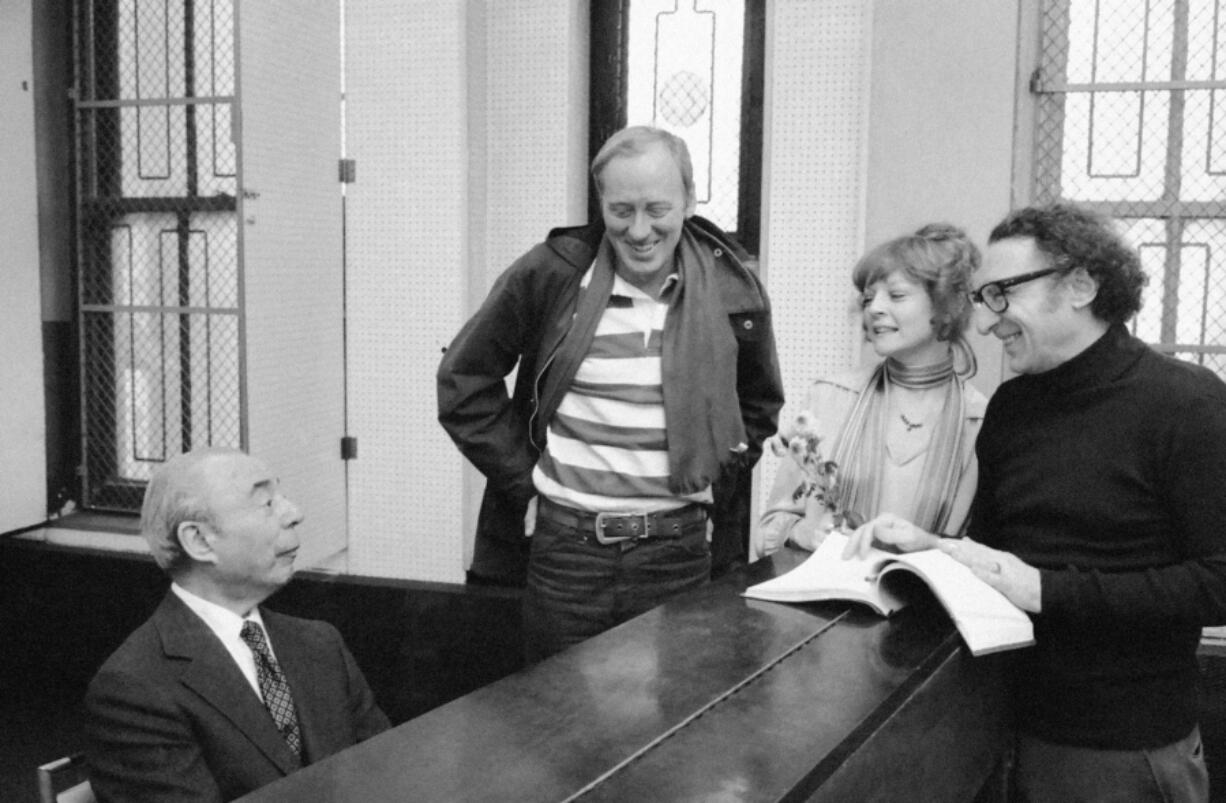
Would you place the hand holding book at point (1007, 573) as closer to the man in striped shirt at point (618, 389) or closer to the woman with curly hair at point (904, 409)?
the woman with curly hair at point (904, 409)

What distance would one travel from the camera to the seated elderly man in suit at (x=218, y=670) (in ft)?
6.23

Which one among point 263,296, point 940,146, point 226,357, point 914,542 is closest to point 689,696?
point 914,542

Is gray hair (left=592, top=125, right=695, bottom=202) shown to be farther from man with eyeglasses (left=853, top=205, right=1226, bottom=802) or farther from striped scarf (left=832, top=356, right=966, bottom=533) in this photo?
man with eyeglasses (left=853, top=205, right=1226, bottom=802)

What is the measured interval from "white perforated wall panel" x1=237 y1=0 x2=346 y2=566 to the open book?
307 centimetres

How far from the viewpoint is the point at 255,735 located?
2004mm

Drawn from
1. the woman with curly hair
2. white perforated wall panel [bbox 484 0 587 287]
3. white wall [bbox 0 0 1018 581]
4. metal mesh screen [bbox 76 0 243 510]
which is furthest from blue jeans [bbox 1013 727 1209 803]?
metal mesh screen [bbox 76 0 243 510]

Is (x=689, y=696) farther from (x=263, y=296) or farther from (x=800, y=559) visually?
(x=263, y=296)

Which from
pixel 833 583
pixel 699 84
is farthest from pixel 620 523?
pixel 699 84

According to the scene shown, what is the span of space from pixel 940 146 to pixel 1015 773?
2.41m

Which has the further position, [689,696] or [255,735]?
[255,735]

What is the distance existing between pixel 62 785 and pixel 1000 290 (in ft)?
5.58

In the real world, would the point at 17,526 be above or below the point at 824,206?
below

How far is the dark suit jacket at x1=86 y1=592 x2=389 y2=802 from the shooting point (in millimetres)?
1888

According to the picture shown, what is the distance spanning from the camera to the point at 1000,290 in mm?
1870
